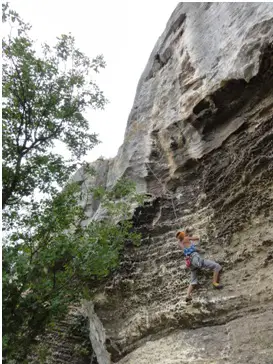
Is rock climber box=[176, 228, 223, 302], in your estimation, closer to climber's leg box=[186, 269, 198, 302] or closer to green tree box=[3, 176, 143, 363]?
climber's leg box=[186, 269, 198, 302]

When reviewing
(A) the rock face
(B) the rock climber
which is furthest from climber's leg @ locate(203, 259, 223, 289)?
(A) the rock face

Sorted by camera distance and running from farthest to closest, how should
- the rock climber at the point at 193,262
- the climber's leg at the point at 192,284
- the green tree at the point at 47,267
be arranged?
the climber's leg at the point at 192,284 → the rock climber at the point at 193,262 → the green tree at the point at 47,267

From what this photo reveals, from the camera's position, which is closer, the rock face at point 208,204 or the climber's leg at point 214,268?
the rock face at point 208,204

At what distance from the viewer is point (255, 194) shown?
328 inches

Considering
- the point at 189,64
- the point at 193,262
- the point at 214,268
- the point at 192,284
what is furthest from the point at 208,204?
the point at 189,64

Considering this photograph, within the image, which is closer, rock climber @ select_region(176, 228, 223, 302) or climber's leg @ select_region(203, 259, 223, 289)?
climber's leg @ select_region(203, 259, 223, 289)

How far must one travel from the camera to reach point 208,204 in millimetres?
9617

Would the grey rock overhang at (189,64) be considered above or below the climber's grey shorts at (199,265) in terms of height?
above

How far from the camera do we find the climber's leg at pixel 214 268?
8.11m

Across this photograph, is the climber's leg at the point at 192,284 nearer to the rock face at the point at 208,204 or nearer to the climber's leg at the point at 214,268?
the rock face at the point at 208,204

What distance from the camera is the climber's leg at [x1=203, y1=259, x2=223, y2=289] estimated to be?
811cm

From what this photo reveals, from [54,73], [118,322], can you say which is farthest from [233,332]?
[54,73]

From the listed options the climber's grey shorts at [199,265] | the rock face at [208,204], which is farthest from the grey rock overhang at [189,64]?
the climber's grey shorts at [199,265]

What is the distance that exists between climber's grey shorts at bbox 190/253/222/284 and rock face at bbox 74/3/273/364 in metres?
0.18
